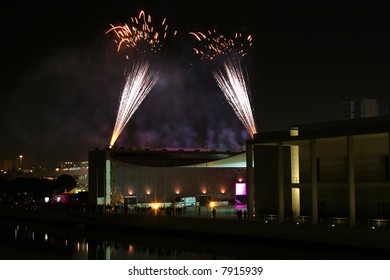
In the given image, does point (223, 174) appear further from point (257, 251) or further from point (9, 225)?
point (257, 251)

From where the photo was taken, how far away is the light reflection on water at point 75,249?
3141 cm

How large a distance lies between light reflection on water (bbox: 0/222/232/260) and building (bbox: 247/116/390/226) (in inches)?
241

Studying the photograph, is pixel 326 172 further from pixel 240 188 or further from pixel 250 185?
pixel 240 188

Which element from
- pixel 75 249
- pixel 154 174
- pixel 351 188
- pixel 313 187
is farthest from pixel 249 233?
pixel 154 174

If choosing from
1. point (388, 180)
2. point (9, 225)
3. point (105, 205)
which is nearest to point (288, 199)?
point (388, 180)

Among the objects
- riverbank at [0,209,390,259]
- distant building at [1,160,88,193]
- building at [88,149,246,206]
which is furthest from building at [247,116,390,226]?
distant building at [1,160,88,193]

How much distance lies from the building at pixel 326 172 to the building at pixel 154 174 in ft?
29.0

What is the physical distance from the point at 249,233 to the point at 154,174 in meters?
20.3

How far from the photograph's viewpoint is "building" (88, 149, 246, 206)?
166ft

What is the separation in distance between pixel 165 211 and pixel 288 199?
8597mm

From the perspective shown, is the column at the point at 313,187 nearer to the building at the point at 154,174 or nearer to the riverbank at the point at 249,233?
the riverbank at the point at 249,233

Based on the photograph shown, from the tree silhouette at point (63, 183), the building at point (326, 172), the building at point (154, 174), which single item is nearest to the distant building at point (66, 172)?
the tree silhouette at point (63, 183)

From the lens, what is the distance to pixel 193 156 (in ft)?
177

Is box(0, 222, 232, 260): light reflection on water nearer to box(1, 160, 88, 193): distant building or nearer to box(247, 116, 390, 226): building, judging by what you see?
box(247, 116, 390, 226): building
